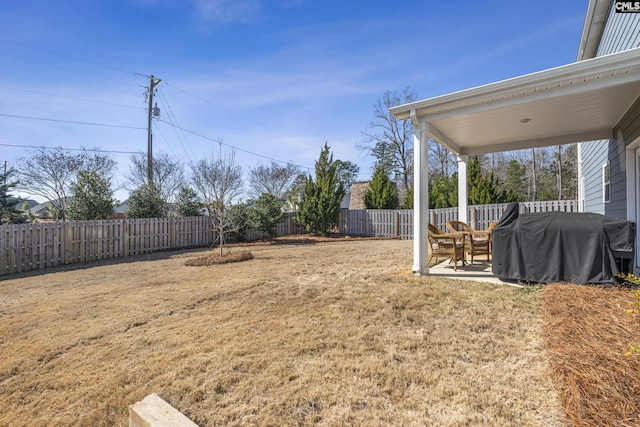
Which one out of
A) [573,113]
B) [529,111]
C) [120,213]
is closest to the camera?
[529,111]

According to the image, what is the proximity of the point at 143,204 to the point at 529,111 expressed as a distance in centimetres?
1195

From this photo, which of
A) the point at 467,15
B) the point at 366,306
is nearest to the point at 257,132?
the point at 467,15

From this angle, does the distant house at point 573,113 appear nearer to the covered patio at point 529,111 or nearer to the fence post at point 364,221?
the covered patio at point 529,111

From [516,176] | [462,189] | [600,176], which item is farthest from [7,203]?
[516,176]

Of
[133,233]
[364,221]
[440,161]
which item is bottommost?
[133,233]

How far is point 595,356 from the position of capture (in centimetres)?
214

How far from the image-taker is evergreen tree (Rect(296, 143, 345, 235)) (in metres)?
14.3

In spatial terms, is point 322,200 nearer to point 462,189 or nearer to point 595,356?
point 462,189

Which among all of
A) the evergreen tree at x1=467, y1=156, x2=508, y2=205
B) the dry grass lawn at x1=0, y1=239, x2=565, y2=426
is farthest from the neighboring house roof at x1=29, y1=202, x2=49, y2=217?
the evergreen tree at x1=467, y1=156, x2=508, y2=205

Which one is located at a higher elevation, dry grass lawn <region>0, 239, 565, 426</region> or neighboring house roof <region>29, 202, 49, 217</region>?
neighboring house roof <region>29, 202, 49, 217</region>

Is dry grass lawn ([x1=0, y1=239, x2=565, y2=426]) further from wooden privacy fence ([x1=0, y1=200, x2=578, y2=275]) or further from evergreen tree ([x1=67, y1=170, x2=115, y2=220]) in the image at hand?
evergreen tree ([x1=67, y1=170, x2=115, y2=220])

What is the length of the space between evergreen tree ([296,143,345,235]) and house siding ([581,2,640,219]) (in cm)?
920

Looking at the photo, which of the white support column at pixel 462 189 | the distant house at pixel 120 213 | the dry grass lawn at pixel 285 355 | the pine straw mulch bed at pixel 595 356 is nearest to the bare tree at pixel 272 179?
the distant house at pixel 120 213

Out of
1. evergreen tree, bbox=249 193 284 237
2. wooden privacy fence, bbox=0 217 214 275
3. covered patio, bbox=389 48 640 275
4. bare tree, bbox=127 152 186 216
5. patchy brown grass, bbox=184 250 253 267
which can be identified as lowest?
patchy brown grass, bbox=184 250 253 267
